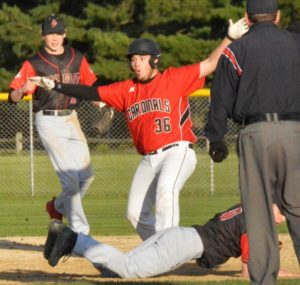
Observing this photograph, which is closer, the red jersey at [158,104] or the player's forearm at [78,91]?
the player's forearm at [78,91]

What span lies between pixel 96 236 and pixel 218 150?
236 inches

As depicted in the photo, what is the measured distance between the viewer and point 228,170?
78.2 ft

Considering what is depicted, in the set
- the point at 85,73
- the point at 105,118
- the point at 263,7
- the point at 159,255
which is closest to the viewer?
the point at 263,7

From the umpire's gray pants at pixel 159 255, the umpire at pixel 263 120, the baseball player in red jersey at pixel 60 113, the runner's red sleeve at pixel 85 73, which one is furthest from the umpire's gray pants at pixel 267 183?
the runner's red sleeve at pixel 85 73

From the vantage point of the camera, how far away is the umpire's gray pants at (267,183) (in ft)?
22.3

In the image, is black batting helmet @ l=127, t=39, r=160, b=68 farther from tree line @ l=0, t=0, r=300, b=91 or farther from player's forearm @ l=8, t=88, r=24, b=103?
tree line @ l=0, t=0, r=300, b=91

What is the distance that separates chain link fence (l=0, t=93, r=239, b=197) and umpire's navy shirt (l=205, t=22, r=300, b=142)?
44.5 ft

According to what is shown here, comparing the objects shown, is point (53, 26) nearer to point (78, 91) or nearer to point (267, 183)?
point (78, 91)

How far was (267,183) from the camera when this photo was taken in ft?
22.5

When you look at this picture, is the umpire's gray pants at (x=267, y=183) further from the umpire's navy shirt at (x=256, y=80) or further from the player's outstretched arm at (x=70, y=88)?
the player's outstretched arm at (x=70, y=88)

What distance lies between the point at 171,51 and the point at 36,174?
9530 millimetres

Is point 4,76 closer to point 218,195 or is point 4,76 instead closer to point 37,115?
point 218,195

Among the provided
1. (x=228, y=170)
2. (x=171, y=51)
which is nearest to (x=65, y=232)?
(x=228, y=170)

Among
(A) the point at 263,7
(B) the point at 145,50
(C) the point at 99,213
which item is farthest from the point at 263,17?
(C) the point at 99,213
